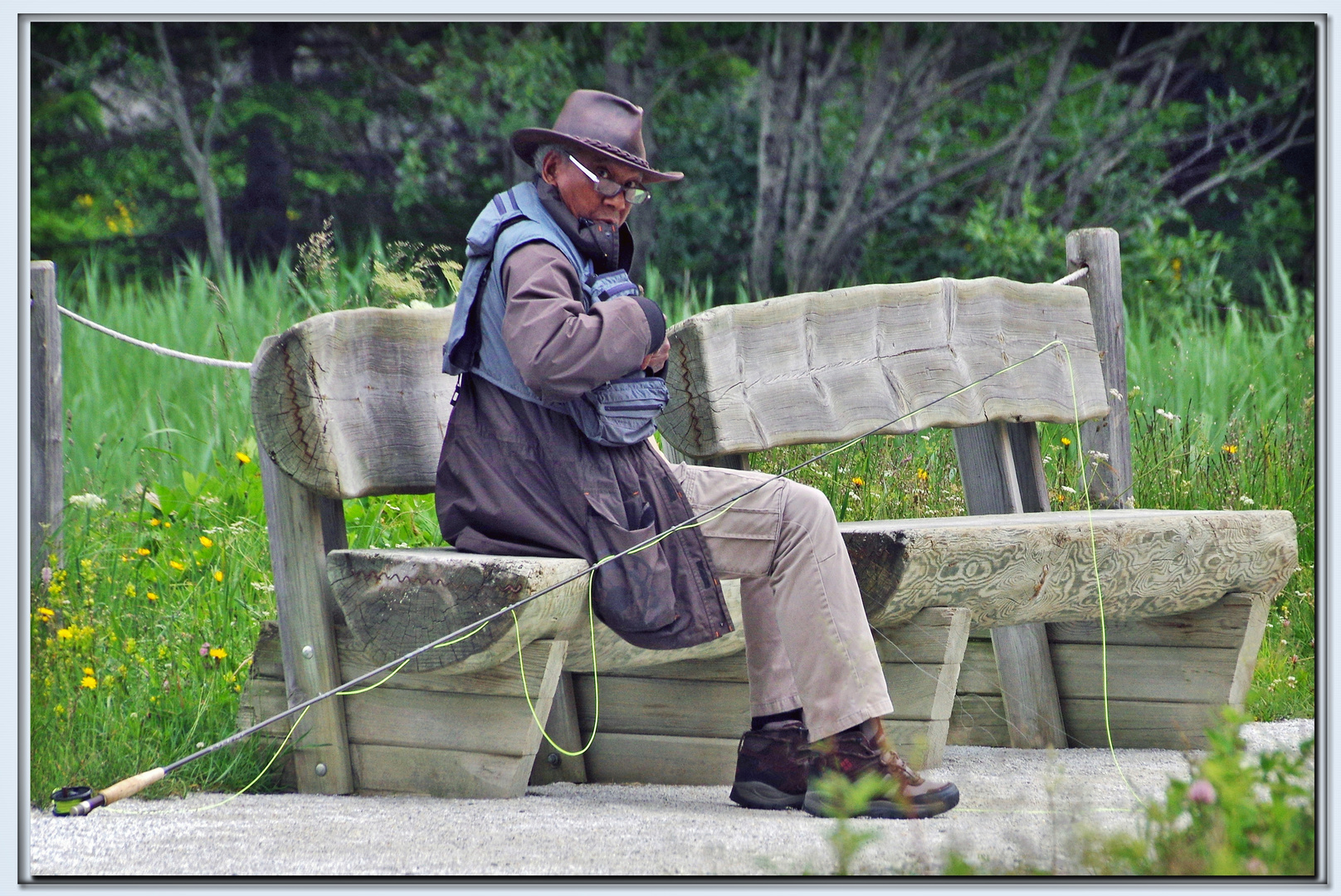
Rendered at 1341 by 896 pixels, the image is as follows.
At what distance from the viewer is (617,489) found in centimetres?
268

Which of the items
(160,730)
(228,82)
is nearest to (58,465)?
(160,730)

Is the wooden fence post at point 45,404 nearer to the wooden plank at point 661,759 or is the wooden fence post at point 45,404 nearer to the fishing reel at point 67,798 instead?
the fishing reel at point 67,798

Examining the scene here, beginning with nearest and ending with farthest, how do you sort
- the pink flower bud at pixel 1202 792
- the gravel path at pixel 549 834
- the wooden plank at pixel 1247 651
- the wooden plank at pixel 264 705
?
the pink flower bud at pixel 1202 792 < the gravel path at pixel 549 834 < the wooden plank at pixel 264 705 < the wooden plank at pixel 1247 651

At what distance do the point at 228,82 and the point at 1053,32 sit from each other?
6769 millimetres

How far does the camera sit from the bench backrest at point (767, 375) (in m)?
2.74

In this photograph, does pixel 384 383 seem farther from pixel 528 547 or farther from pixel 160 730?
pixel 160 730

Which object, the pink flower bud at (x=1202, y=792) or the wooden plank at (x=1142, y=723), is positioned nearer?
the pink flower bud at (x=1202, y=792)

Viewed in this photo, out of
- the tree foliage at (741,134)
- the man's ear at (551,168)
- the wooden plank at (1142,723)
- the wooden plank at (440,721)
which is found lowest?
the wooden plank at (1142,723)

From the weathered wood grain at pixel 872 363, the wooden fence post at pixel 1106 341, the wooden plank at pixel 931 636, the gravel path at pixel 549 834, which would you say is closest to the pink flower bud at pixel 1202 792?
the gravel path at pixel 549 834

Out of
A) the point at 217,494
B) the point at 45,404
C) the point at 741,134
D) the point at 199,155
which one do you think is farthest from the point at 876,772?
the point at 199,155

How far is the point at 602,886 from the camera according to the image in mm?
1967

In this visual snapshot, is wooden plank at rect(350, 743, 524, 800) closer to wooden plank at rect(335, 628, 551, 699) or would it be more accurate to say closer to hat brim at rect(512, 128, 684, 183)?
wooden plank at rect(335, 628, 551, 699)

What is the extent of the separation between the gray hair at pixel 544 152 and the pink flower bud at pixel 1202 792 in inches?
65.1

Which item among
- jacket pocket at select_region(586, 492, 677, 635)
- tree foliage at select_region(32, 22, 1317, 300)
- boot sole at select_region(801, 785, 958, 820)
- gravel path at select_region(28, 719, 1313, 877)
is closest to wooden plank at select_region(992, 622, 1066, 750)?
gravel path at select_region(28, 719, 1313, 877)
